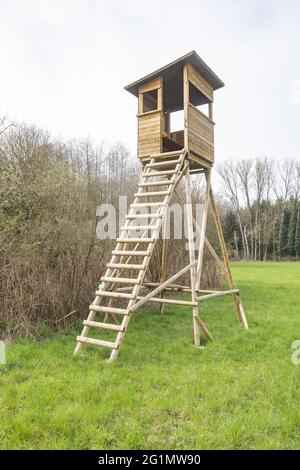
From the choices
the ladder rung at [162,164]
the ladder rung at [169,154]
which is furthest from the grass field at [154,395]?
the ladder rung at [169,154]

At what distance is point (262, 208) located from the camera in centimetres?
4497

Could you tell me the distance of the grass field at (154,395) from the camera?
292 centimetres

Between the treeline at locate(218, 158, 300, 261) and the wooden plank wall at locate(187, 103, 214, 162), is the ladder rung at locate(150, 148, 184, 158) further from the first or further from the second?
the treeline at locate(218, 158, 300, 261)

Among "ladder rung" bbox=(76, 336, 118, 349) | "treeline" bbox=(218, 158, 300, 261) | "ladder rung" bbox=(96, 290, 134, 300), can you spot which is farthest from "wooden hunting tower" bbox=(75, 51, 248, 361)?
"treeline" bbox=(218, 158, 300, 261)

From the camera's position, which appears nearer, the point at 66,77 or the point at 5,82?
the point at 66,77

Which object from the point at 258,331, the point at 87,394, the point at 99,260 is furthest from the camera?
the point at 99,260

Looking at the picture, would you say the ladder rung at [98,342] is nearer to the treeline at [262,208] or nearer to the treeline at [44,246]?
the treeline at [44,246]

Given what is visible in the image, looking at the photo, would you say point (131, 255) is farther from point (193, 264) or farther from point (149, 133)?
point (149, 133)

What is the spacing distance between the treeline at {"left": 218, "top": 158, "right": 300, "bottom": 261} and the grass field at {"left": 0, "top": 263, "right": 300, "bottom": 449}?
1519 inches

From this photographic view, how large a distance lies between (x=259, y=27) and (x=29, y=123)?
11735mm

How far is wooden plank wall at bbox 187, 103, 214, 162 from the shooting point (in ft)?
22.1

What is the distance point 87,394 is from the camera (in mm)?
3621

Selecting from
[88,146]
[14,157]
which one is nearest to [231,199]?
[88,146]
